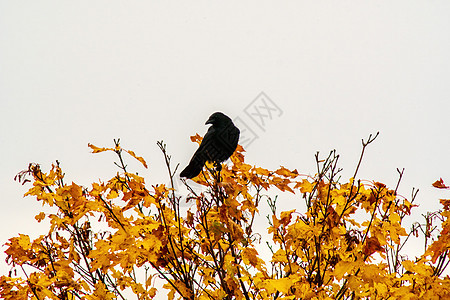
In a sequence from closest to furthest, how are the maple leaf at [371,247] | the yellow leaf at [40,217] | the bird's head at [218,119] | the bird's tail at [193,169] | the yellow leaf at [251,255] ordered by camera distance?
the maple leaf at [371,247], the yellow leaf at [251,255], the yellow leaf at [40,217], the bird's tail at [193,169], the bird's head at [218,119]

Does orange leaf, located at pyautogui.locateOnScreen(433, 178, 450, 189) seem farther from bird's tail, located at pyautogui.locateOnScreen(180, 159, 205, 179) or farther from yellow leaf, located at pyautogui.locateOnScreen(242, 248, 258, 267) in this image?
bird's tail, located at pyautogui.locateOnScreen(180, 159, 205, 179)

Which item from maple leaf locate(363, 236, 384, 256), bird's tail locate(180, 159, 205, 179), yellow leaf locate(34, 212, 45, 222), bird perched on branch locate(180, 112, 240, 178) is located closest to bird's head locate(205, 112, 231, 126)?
bird perched on branch locate(180, 112, 240, 178)

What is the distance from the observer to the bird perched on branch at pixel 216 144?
15.4 feet

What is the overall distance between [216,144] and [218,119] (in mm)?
487

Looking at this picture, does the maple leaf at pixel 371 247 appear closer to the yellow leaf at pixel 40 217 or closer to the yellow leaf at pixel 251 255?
the yellow leaf at pixel 251 255

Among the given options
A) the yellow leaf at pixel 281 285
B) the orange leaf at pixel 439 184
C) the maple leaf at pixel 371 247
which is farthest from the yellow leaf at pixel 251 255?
the orange leaf at pixel 439 184

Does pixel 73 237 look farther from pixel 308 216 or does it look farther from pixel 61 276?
pixel 308 216

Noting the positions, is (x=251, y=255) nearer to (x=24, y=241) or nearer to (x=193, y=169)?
(x=193, y=169)

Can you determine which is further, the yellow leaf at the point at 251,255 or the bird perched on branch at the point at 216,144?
the bird perched on branch at the point at 216,144

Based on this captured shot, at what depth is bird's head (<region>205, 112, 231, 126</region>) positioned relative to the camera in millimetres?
5617

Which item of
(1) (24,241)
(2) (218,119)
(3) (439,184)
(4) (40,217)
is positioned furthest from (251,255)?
(2) (218,119)

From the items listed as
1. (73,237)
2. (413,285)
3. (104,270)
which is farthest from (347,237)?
(73,237)

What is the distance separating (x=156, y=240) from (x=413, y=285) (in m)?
1.83

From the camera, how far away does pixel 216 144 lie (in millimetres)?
5258
